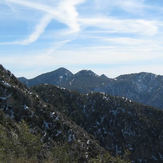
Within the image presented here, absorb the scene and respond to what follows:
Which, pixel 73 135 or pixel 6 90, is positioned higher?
pixel 6 90

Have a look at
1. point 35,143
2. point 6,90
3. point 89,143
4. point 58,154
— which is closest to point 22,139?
point 35,143

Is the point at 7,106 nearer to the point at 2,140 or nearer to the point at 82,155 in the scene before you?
the point at 82,155

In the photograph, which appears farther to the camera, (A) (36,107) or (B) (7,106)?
(A) (36,107)

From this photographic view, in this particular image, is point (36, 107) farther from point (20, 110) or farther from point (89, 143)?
point (89, 143)

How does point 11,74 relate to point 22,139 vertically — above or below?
above

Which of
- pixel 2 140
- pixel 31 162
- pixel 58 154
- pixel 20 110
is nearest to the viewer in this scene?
pixel 31 162

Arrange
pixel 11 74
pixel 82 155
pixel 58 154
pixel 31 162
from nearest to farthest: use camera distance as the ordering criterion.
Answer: pixel 31 162 < pixel 58 154 < pixel 82 155 < pixel 11 74

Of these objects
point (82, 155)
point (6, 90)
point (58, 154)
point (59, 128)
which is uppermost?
point (6, 90)

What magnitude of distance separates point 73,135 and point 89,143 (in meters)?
12.8

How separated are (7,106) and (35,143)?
102043 mm

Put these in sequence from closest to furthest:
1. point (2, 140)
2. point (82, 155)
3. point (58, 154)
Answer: point (2, 140) < point (58, 154) < point (82, 155)

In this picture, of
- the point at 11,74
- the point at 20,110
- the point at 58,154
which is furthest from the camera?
the point at 11,74

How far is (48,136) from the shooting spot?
456 ft

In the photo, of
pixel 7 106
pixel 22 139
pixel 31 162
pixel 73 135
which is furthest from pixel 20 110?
pixel 31 162
